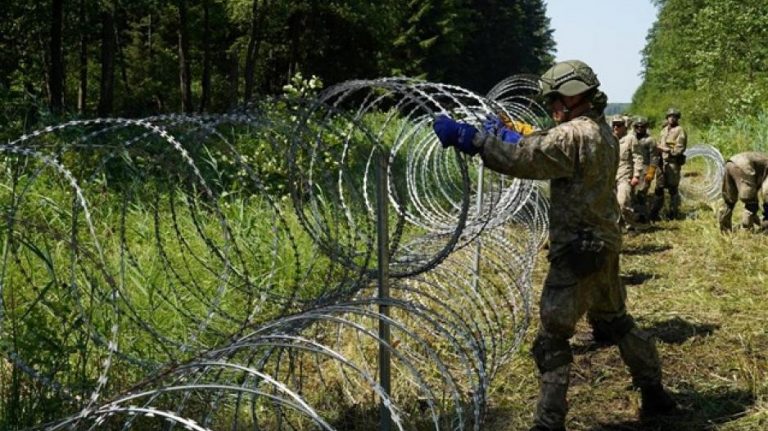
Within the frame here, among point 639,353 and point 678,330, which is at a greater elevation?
point 639,353

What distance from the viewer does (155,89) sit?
3108 centimetres

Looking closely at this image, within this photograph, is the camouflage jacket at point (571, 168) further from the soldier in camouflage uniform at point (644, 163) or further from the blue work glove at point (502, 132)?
the soldier in camouflage uniform at point (644, 163)

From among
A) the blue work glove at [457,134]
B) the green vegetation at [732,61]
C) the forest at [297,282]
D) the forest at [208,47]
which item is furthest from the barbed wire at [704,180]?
the forest at [208,47]

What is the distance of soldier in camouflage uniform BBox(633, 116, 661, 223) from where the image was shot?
11193 millimetres

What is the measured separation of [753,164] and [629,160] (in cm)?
140

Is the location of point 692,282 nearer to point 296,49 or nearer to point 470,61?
point 296,49

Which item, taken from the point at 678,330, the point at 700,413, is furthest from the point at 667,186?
the point at 700,413

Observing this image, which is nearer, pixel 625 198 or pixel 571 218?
pixel 571 218

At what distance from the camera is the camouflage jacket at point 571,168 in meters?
3.84

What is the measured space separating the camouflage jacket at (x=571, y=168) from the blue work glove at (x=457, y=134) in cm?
3

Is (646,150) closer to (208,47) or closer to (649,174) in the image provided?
(649,174)

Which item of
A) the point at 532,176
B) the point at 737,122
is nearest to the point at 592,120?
the point at 532,176

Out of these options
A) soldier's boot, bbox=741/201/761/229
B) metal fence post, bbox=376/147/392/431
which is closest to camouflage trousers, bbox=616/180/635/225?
soldier's boot, bbox=741/201/761/229

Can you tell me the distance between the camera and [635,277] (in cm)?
821
